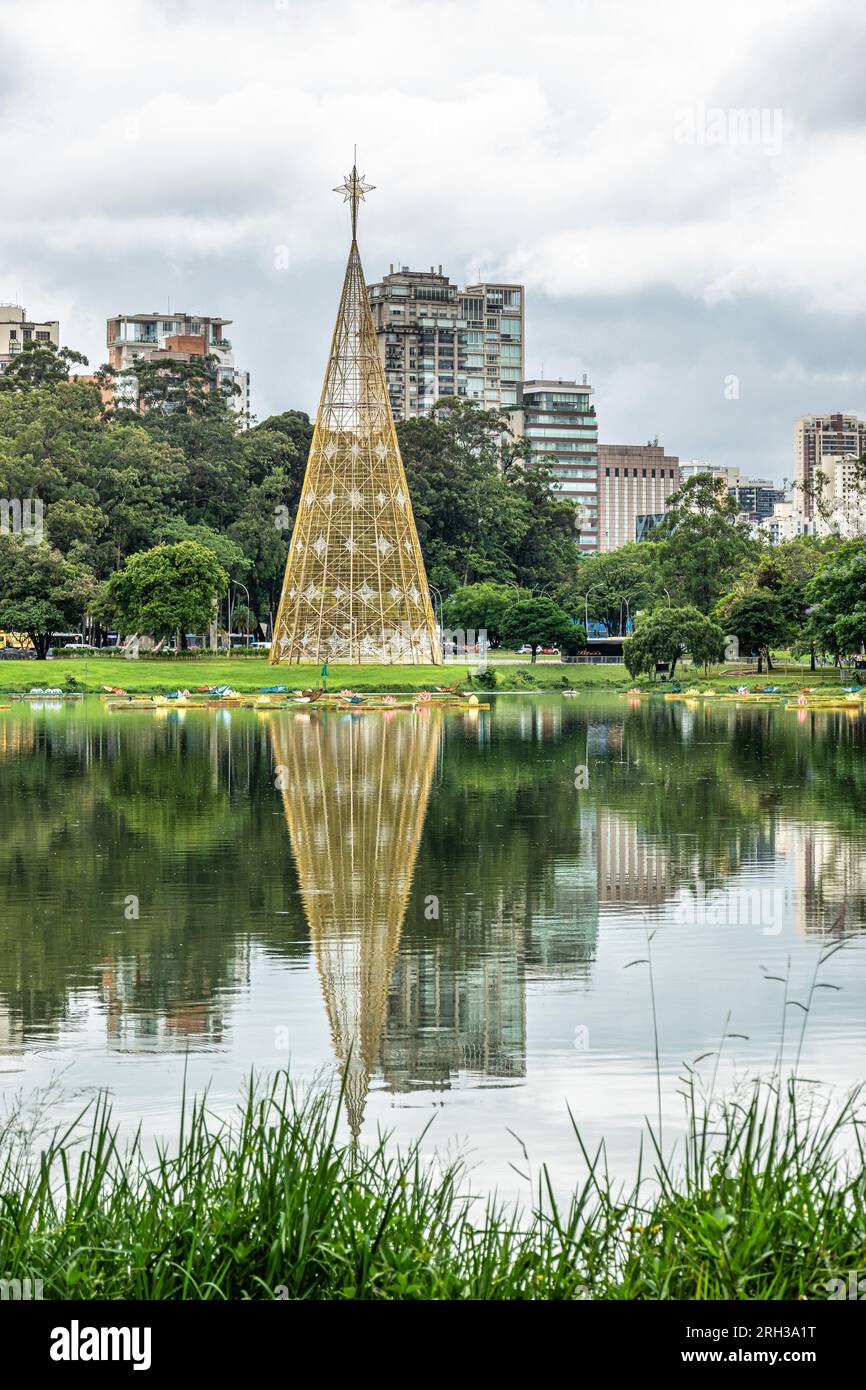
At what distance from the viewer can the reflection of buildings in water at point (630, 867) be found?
46.0ft

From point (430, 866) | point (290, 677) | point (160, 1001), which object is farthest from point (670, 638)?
point (160, 1001)

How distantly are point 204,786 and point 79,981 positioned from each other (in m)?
14.1

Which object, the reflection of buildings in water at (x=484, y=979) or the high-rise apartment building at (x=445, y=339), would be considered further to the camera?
the high-rise apartment building at (x=445, y=339)

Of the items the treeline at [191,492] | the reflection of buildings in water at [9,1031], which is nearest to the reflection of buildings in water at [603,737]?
the reflection of buildings in water at [9,1031]

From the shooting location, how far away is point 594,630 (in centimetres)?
11419

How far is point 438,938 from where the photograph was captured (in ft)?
39.1

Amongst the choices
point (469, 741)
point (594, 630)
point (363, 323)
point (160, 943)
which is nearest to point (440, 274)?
point (594, 630)

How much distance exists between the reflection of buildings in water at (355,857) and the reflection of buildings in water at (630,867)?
1815 mm

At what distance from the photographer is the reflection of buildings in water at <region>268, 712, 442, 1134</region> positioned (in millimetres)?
9547

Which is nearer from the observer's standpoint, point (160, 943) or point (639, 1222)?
point (639, 1222)

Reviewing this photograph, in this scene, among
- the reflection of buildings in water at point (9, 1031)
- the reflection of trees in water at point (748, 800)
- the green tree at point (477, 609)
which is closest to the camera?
the reflection of buildings in water at point (9, 1031)

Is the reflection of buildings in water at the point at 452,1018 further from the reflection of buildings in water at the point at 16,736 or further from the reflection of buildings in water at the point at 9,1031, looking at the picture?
the reflection of buildings in water at the point at 16,736

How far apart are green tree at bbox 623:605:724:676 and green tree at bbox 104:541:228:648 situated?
55.7 feet
